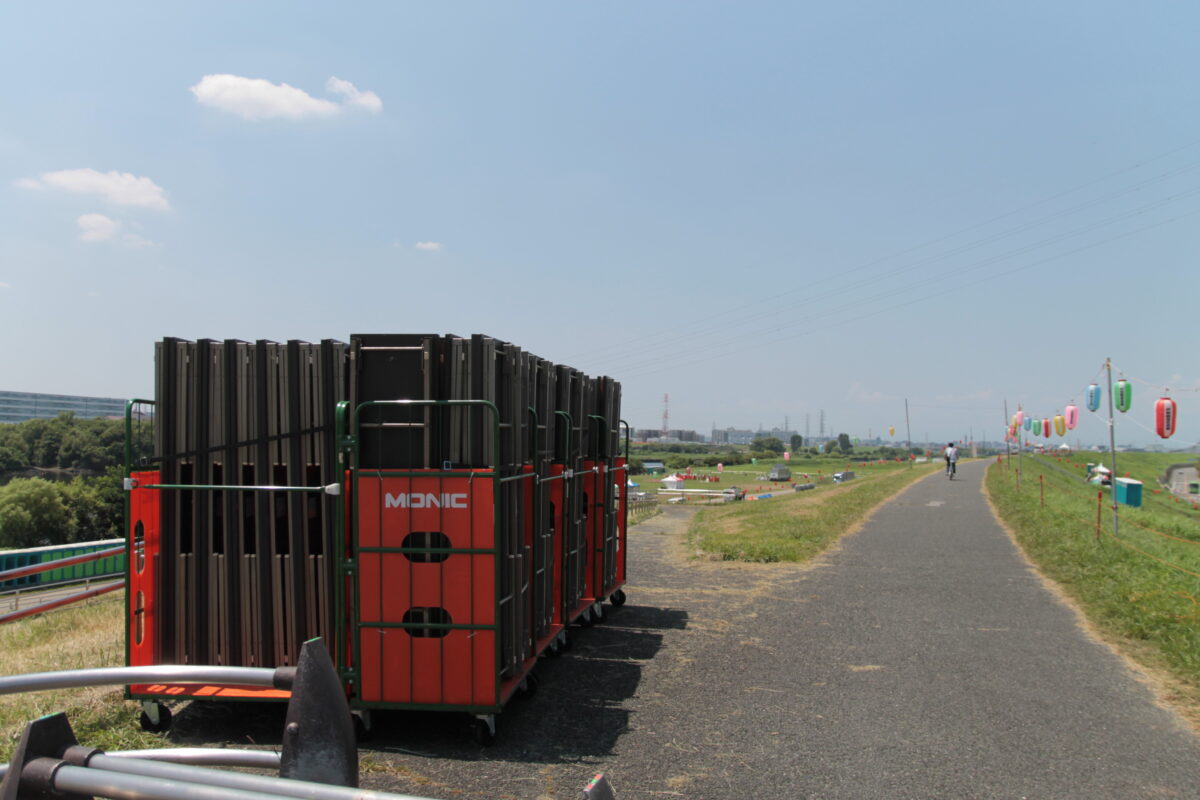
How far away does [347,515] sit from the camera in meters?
6.20

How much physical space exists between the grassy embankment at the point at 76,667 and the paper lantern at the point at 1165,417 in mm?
25126

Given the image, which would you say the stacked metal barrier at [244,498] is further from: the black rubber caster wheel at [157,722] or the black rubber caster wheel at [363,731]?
the black rubber caster wheel at [363,731]

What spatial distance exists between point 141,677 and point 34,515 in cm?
7737

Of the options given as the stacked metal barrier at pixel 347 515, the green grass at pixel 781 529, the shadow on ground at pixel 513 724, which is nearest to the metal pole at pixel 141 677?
the stacked metal barrier at pixel 347 515

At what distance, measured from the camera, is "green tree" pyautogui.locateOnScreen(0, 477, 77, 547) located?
63438 mm

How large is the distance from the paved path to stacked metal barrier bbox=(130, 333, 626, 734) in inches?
29.1

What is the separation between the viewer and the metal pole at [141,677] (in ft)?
9.01

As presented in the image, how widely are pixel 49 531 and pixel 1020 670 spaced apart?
77.5 metres

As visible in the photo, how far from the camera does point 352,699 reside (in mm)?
6016

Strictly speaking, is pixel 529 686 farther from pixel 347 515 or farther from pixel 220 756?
pixel 220 756

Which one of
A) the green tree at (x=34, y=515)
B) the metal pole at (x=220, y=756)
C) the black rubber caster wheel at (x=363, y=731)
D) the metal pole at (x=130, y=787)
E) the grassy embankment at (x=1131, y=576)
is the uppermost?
the metal pole at (x=130, y=787)

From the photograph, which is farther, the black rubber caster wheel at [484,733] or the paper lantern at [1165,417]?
the paper lantern at [1165,417]

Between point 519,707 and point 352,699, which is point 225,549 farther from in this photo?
point 519,707

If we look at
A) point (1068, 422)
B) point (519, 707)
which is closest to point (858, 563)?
point (519, 707)
